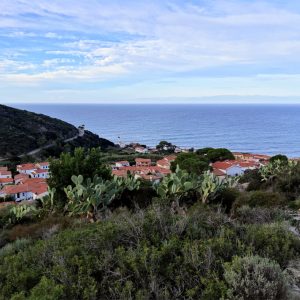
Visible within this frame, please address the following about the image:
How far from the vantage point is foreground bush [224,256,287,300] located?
3283 millimetres

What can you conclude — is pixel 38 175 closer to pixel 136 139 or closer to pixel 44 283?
pixel 44 283

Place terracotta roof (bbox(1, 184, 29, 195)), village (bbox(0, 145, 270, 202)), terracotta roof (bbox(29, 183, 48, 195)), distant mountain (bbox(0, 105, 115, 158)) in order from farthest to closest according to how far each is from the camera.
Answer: distant mountain (bbox(0, 105, 115, 158)) → terracotta roof (bbox(1, 184, 29, 195)) → terracotta roof (bbox(29, 183, 48, 195)) → village (bbox(0, 145, 270, 202))

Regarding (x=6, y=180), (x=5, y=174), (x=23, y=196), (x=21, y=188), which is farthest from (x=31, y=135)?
(x=23, y=196)

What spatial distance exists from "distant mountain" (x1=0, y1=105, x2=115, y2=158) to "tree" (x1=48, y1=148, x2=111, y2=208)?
49003 millimetres

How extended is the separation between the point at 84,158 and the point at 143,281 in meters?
11.5

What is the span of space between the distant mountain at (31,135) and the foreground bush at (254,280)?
60.7m

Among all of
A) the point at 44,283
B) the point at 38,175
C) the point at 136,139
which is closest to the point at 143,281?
the point at 44,283

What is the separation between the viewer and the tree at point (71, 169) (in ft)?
44.8

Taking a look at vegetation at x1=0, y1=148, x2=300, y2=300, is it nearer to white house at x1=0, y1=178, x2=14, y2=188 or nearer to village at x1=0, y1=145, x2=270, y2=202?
village at x1=0, y1=145, x2=270, y2=202

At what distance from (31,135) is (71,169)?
59991 millimetres

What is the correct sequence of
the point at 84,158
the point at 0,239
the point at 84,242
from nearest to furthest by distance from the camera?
the point at 84,242 → the point at 0,239 → the point at 84,158

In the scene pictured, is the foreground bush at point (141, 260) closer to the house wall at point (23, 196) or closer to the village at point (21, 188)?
the village at point (21, 188)

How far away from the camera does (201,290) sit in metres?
3.50

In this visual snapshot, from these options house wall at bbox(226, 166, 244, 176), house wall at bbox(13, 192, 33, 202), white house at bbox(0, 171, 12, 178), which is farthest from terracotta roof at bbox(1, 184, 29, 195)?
house wall at bbox(226, 166, 244, 176)
